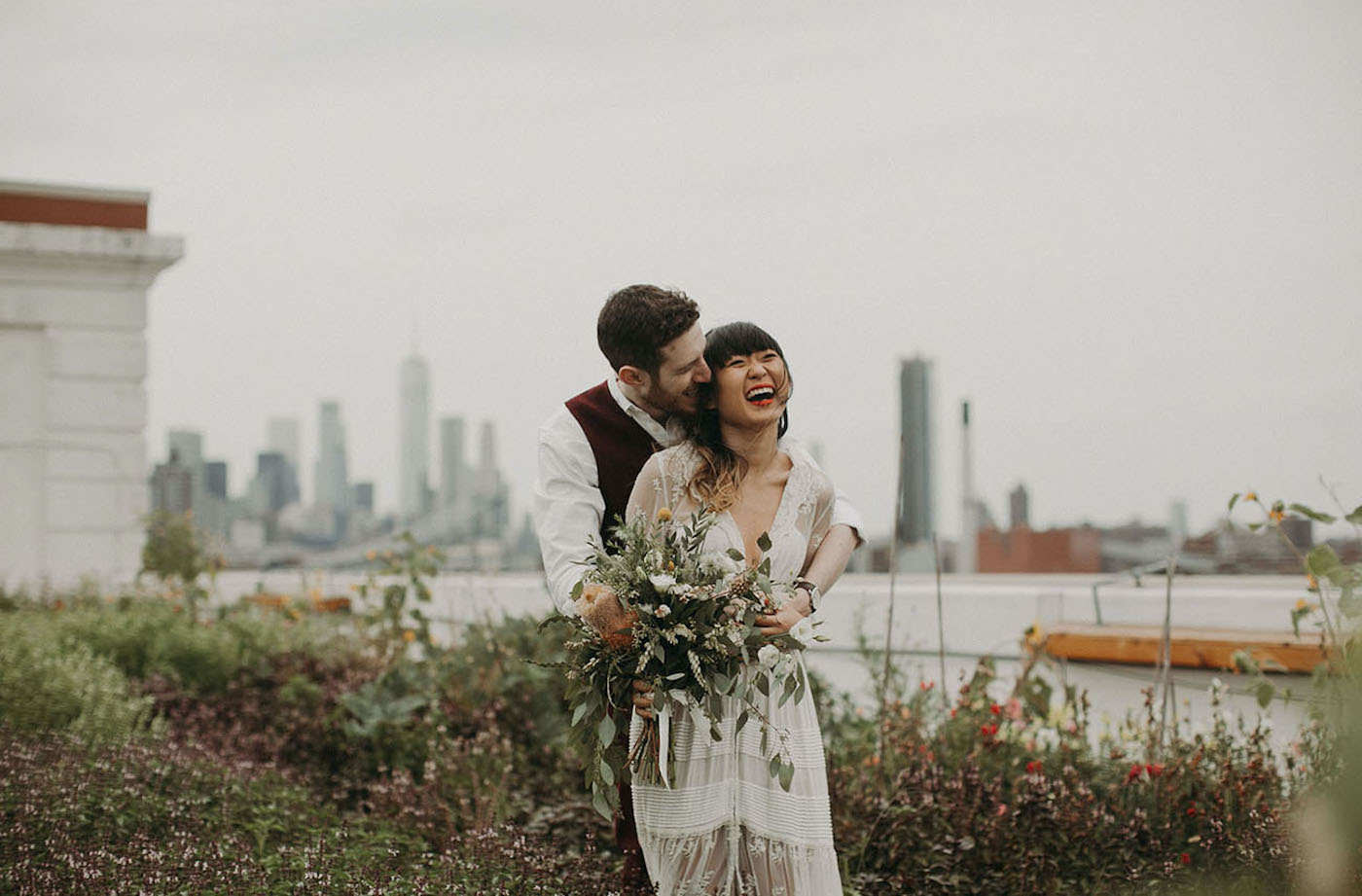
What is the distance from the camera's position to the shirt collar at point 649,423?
308 centimetres

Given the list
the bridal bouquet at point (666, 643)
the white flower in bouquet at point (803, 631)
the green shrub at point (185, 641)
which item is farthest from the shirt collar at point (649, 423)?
the green shrub at point (185, 641)

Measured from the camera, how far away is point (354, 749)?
521cm

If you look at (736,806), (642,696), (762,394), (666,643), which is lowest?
(736,806)

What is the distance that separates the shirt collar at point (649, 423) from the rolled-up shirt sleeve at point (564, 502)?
0.13 m

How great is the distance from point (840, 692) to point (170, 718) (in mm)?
3124

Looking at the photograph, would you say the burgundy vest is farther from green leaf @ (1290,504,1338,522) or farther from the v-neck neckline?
green leaf @ (1290,504,1338,522)

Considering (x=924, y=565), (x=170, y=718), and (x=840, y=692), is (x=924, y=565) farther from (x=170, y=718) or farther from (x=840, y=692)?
(x=170, y=718)

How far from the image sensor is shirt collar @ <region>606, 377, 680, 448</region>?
3.08 meters

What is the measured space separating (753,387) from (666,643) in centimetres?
66

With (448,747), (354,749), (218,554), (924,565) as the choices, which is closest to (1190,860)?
(448,747)

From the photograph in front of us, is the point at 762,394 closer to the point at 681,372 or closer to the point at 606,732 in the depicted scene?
the point at 681,372

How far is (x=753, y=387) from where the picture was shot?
9.30ft

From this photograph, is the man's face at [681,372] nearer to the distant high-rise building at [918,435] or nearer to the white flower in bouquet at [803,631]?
the white flower in bouquet at [803,631]

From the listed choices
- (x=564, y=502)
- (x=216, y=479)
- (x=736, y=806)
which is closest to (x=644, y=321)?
(x=564, y=502)
